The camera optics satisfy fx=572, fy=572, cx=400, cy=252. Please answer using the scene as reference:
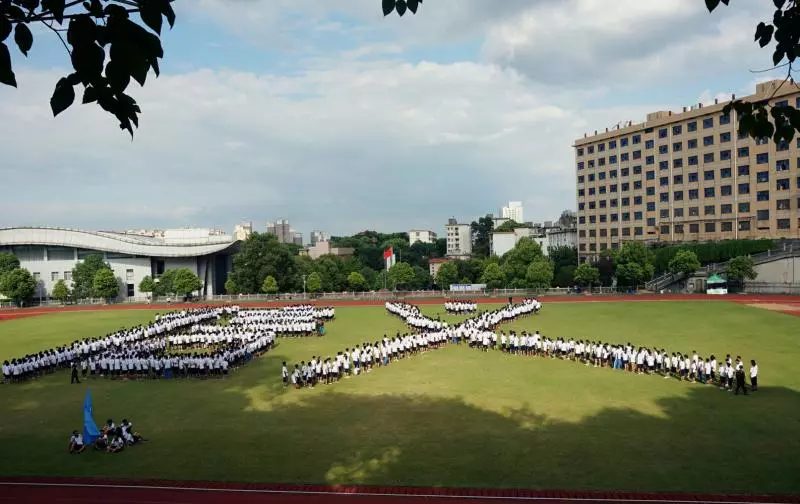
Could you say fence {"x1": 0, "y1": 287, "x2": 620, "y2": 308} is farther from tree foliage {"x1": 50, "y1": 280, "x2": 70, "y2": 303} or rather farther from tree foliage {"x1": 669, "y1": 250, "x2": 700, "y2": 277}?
tree foliage {"x1": 669, "y1": 250, "x2": 700, "y2": 277}

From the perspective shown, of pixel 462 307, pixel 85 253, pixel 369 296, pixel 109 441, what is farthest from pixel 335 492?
pixel 85 253

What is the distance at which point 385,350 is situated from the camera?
2331cm

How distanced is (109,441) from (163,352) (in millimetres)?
12525

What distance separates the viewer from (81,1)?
344cm

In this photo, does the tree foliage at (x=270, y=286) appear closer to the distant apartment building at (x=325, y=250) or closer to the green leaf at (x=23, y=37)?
the green leaf at (x=23, y=37)

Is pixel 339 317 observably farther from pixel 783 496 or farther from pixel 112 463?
pixel 783 496

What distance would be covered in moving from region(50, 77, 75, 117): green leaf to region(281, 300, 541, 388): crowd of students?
56.4 ft

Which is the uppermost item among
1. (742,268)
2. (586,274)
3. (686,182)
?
(686,182)

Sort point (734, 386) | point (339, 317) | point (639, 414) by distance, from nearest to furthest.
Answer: point (639, 414) → point (734, 386) → point (339, 317)

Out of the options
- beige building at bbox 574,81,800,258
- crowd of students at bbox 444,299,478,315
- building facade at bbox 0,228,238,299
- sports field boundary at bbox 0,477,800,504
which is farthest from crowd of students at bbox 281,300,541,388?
building facade at bbox 0,228,238,299

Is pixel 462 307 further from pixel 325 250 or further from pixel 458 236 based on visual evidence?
pixel 458 236

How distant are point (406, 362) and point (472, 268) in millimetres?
46067

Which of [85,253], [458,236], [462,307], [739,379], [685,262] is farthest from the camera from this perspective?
[458,236]

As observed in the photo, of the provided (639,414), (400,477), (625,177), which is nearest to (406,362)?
(639,414)
